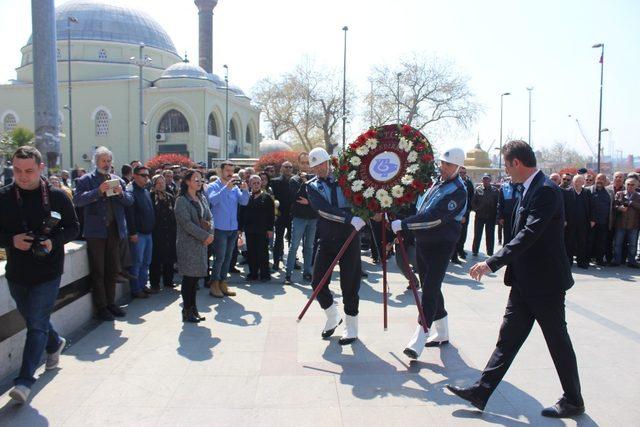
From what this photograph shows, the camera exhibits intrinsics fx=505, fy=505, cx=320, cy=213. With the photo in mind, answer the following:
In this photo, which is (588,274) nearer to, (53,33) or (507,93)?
(53,33)

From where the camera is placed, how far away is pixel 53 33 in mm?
8133

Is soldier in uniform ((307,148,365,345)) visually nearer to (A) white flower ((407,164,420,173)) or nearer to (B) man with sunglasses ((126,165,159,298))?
(A) white flower ((407,164,420,173))

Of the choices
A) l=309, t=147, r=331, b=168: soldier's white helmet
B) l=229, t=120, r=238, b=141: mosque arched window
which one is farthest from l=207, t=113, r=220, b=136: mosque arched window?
l=309, t=147, r=331, b=168: soldier's white helmet

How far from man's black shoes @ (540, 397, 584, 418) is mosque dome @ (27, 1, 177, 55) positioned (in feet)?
209

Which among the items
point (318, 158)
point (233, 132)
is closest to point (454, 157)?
point (318, 158)

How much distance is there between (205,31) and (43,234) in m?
63.9

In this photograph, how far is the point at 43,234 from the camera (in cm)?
412

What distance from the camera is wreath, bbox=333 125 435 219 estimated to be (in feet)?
16.9

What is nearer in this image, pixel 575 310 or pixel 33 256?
pixel 33 256

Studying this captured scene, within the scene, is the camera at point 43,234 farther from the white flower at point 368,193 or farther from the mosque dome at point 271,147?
the mosque dome at point 271,147

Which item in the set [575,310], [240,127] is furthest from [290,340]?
[240,127]

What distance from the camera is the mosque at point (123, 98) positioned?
173 ft

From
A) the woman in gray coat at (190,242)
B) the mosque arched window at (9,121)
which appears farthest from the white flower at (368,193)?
the mosque arched window at (9,121)

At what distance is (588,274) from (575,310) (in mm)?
3496
